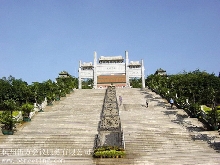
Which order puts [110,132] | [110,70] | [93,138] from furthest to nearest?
[110,70]
[110,132]
[93,138]

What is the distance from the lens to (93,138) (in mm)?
16047

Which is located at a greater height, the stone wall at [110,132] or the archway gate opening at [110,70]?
the archway gate opening at [110,70]

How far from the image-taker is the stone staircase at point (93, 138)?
42.4ft

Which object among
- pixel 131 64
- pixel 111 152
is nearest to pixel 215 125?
pixel 111 152

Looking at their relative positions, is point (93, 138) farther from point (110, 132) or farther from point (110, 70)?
point (110, 70)

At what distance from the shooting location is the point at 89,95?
3231 centimetres

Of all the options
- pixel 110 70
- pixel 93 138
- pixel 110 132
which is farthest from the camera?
pixel 110 70

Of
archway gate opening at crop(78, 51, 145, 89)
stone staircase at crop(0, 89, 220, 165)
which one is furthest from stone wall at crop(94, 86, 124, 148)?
archway gate opening at crop(78, 51, 145, 89)

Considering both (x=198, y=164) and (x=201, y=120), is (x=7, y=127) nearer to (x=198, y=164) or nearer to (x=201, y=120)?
(x=198, y=164)

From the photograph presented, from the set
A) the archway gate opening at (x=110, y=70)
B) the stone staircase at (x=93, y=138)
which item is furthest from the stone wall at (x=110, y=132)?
the archway gate opening at (x=110, y=70)

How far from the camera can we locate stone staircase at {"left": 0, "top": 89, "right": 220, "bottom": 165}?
42.4ft

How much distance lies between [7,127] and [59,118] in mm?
4740

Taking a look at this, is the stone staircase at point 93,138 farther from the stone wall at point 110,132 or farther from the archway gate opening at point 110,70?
the archway gate opening at point 110,70

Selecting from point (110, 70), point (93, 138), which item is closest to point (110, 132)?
point (93, 138)
